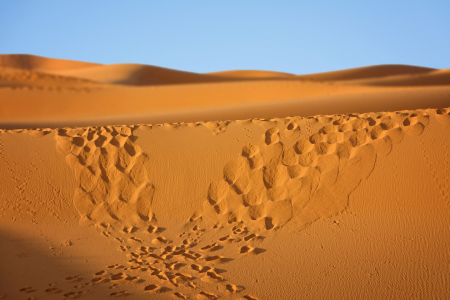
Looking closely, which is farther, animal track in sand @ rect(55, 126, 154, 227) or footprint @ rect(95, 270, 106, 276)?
animal track in sand @ rect(55, 126, 154, 227)

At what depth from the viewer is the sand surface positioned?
133 inches

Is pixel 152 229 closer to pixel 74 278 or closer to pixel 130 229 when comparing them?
pixel 130 229

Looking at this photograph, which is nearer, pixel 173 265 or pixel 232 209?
pixel 173 265

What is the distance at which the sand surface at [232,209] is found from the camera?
338 cm

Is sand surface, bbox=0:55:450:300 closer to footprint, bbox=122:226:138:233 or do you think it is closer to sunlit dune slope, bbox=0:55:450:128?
footprint, bbox=122:226:138:233

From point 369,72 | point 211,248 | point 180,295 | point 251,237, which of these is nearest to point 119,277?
point 180,295

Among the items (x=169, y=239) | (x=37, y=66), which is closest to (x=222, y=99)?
(x=169, y=239)

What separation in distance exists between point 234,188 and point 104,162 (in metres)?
1.69

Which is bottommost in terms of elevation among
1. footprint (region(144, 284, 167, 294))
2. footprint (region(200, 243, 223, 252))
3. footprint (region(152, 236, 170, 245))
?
footprint (region(144, 284, 167, 294))

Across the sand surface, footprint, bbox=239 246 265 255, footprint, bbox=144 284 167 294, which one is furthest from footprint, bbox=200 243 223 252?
footprint, bbox=144 284 167 294

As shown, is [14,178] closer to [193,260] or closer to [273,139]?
[193,260]

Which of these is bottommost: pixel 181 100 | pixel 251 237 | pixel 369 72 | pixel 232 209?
pixel 251 237

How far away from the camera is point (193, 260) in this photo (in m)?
3.74

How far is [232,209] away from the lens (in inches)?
175
